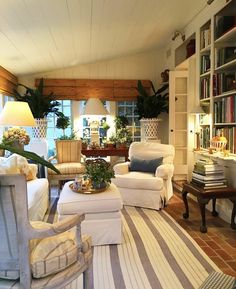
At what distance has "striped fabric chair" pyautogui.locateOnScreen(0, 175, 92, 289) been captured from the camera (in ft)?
4.18

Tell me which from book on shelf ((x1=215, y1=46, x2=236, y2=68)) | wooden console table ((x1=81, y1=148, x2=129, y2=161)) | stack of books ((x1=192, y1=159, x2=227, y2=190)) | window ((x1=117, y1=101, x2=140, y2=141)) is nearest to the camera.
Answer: stack of books ((x1=192, y1=159, x2=227, y2=190))

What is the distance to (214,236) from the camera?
291cm

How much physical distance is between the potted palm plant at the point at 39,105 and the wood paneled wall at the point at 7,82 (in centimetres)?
15

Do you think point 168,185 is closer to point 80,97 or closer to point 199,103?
point 199,103

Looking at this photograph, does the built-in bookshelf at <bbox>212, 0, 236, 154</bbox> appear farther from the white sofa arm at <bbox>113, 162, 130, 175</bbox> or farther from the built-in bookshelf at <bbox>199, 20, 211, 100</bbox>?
the white sofa arm at <bbox>113, 162, 130, 175</bbox>

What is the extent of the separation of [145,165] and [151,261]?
6.05 feet

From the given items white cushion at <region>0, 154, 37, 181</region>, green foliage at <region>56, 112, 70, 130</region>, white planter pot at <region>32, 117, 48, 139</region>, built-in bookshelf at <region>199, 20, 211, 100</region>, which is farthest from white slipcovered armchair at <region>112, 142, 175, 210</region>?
white planter pot at <region>32, 117, 48, 139</region>

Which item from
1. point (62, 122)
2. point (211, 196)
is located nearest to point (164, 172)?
point (211, 196)

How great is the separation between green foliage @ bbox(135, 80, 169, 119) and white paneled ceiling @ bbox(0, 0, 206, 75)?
90 cm

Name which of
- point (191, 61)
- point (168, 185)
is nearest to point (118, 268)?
point (168, 185)

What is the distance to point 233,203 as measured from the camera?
315 cm

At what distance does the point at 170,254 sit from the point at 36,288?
1.44 metres

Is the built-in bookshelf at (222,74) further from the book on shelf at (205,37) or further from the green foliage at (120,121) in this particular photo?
the green foliage at (120,121)

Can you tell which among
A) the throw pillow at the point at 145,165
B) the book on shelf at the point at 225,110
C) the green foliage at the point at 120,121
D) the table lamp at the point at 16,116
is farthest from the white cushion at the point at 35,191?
the green foliage at the point at 120,121
